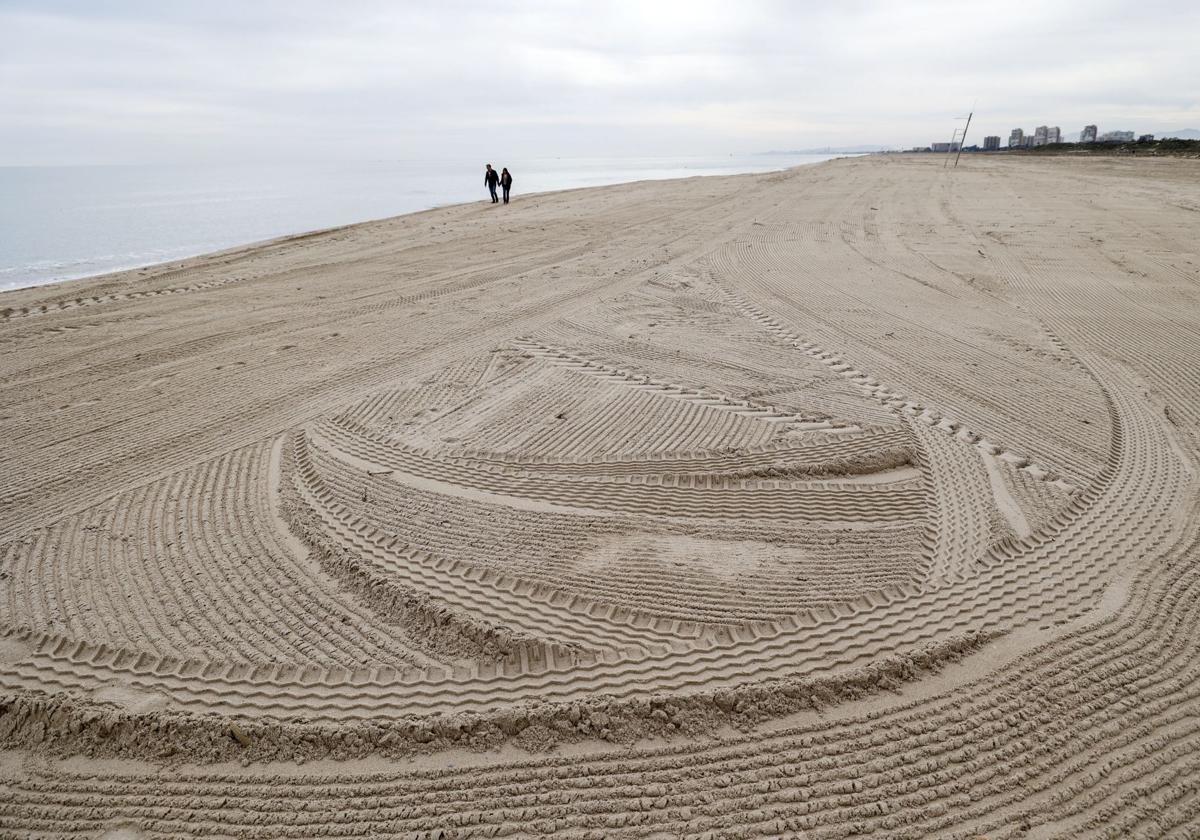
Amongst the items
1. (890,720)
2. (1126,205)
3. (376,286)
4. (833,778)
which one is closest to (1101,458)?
(890,720)

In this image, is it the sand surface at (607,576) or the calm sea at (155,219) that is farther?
the calm sea at (155,219)

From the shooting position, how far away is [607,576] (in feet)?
14.6

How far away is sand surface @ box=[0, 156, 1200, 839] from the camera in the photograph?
3117 millimetres

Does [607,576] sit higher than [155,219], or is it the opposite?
[155,219]

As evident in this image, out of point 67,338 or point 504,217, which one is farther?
point 504,217

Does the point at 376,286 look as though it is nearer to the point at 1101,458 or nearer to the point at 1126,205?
the point at 1101,458

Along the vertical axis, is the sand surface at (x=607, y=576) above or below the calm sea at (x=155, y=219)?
below

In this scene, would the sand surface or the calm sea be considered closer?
the sand surface

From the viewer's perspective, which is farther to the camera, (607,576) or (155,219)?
(155,219)

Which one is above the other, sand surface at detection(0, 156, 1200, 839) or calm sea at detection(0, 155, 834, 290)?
calm sea at detection(0, 155, 834, 290)

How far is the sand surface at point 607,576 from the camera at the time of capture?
3117 millimetres

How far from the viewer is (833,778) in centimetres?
312

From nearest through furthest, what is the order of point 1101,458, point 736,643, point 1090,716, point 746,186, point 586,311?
point 1090,716, point 736,643, point 1101,458, point 586,311, point 746,186

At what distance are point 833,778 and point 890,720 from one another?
1.75 feet
